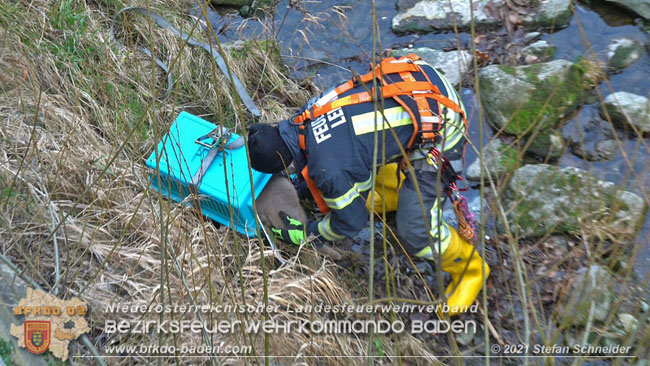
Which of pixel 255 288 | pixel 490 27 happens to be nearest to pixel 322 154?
pixel 255 288

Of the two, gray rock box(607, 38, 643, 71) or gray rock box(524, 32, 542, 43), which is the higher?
gray rock box(524, 32, 542, 43)

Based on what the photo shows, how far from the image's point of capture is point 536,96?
3.83m

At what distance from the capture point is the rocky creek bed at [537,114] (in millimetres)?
2971

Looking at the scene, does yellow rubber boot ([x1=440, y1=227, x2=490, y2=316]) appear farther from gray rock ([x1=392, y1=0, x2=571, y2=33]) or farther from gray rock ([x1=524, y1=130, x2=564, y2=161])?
gray rock ([x1=392, y1=0, x2=571, y2=33])

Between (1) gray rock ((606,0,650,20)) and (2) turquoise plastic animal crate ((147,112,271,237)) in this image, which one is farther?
(1) gray rock ((606,0,650,20))

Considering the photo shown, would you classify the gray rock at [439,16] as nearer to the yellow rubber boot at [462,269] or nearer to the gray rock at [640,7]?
the gray rock at [640,7]

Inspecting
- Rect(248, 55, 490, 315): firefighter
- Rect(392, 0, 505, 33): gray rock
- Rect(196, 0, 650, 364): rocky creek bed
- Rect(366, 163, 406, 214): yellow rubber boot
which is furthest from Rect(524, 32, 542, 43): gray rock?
Rect(366, 163, 406, 214): yellow rubber boot

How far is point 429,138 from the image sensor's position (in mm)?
2713

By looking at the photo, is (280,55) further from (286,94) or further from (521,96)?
(521,96)

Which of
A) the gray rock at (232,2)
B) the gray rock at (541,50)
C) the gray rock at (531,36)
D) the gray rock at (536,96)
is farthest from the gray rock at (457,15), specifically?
the gray rock at (232,2)

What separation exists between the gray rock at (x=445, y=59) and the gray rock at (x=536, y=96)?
23 centimetres

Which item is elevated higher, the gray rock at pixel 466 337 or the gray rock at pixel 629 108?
the gray rock at pixel 629 108

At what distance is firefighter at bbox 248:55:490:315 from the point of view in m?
2.76

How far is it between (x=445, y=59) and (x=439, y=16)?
1.81 ft
